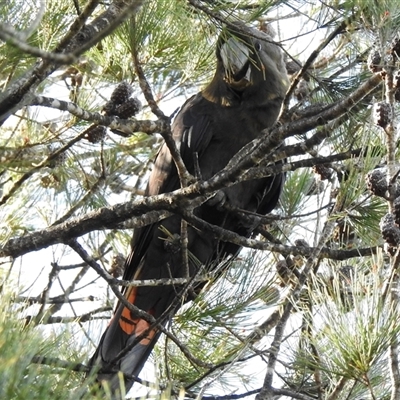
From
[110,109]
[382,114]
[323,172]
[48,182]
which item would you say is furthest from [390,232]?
[48,182]

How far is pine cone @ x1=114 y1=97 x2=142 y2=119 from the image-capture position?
2.07m

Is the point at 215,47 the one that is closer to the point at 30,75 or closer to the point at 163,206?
the point at 163,206

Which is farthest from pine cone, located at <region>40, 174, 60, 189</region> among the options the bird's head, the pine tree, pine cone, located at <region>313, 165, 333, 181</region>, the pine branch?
pine cone, located at <region>313, 165, 333, 181</region>

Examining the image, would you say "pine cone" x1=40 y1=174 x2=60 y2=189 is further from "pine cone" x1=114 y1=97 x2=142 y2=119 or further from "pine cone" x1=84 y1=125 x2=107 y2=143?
"pine cone" x1=114 y1=97 x2=142 y2=119

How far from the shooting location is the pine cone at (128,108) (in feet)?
6.81

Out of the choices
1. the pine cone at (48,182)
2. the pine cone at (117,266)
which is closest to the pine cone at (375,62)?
the pine cone at (48,182)

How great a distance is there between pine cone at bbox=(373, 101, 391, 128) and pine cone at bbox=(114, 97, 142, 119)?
668mm

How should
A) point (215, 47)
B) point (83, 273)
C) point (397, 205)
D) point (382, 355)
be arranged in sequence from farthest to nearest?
1. point (83, 273)
2. point (215, 47)
3. point (397, 205)
4. point (382, 355)

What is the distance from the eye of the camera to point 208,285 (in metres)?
2.28

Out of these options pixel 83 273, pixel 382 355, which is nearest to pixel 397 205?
pixel 382 355

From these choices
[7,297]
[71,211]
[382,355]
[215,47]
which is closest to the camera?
[7,297]

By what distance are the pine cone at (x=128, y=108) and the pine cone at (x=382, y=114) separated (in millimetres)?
668

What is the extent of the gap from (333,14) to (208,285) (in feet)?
2.80

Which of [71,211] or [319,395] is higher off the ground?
[71,211]
